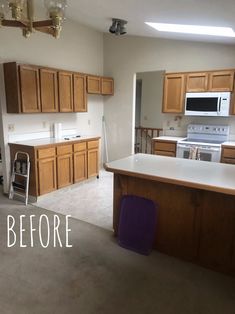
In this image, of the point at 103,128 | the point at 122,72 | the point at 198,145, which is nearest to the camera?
the point at 198,145

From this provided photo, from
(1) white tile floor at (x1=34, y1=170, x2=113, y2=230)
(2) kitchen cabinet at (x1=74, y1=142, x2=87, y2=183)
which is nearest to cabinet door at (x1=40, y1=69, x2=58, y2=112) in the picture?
(2) kitchen cabinet at (x1=74, y1=142, x2=87, y2=183)

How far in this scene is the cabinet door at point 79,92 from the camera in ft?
15.9

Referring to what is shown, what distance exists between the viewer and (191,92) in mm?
4656

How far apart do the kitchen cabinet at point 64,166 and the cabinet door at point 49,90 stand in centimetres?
73

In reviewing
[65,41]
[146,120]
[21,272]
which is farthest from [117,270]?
[146,120]

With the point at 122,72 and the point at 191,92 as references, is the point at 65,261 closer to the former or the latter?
the point at 191,92

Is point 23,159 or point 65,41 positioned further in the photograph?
point 65,41

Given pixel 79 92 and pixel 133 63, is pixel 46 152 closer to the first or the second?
pixel 79 92

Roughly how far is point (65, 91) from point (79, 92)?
1.30ft

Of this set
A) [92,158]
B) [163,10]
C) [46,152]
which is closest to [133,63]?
[92,158]

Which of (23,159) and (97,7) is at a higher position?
(97,7)

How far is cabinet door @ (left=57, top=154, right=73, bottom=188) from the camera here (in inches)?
171

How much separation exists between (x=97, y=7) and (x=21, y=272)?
348 cm

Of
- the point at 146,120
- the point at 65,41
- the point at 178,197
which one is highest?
the point at 65,41
